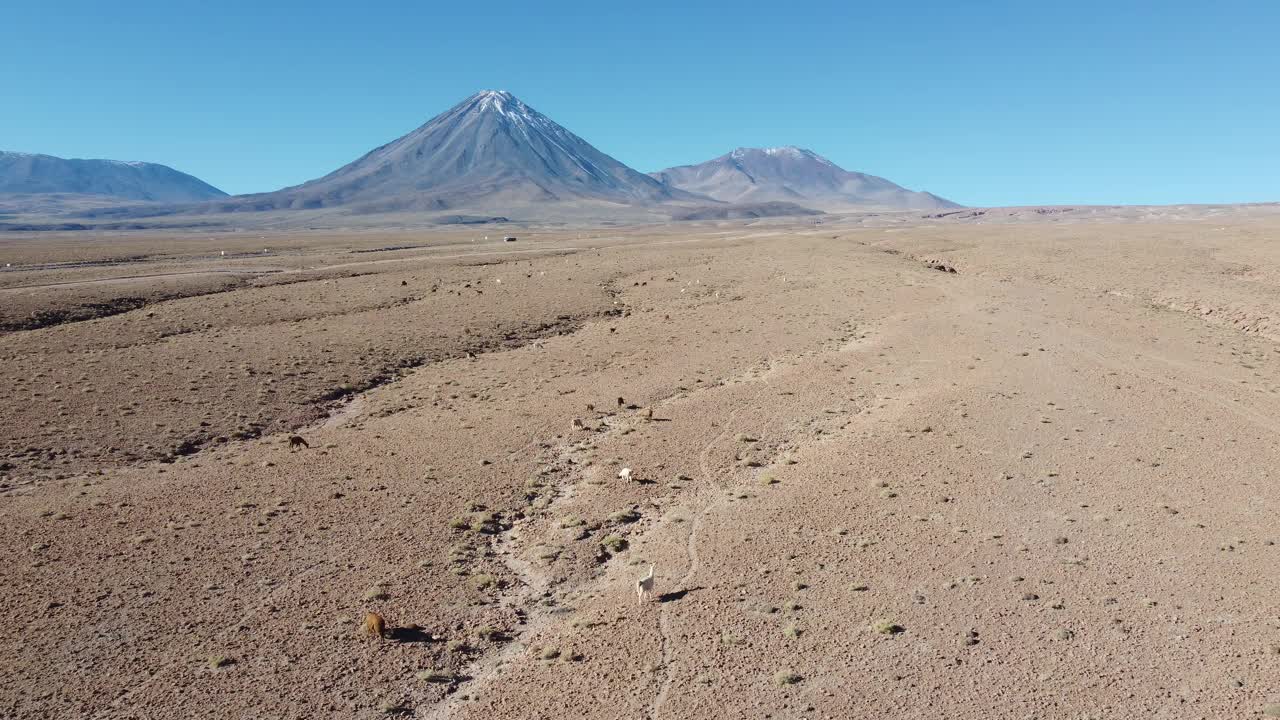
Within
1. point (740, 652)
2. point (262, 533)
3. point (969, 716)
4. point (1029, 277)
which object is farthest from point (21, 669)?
point (1029, 277)

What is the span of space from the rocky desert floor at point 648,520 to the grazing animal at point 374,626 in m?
0.14

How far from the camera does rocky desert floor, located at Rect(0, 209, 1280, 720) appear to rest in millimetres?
7699

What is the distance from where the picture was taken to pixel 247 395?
734 inches

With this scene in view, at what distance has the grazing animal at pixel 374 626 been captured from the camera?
856cm

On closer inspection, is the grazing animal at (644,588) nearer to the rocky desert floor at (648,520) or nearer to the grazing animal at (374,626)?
the rocky desert floor at (648,520)

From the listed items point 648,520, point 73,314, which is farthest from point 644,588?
point 73,314

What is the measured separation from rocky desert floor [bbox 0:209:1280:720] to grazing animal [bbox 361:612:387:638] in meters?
0.14

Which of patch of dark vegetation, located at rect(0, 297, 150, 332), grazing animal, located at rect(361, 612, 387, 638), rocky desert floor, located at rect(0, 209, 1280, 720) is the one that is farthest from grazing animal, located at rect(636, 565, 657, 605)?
patch of dark vegetation, located at rect(0, 297, 150, 332)

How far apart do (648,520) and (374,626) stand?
3988 millimetres

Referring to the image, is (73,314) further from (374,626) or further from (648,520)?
(374,626)

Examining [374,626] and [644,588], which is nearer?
[374,626]

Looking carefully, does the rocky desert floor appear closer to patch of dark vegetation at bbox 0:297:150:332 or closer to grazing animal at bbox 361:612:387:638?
grazing animal at bbox 361:612:387:638

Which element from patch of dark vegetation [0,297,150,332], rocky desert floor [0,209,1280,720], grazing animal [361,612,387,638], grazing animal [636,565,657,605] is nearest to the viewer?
rocky desert floor [0,209,1280,720]

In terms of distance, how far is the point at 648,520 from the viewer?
11602 mm
